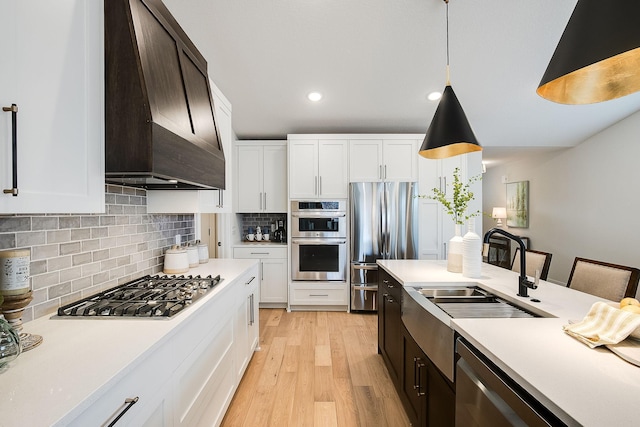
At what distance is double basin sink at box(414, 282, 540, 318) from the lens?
1415mm

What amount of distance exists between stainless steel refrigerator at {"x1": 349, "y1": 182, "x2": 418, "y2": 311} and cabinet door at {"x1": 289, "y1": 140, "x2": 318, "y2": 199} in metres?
0.55

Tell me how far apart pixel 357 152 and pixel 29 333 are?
3.46 m

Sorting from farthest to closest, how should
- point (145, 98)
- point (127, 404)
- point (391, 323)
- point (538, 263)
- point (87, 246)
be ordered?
1. point (538, 263)
2. point (391, 323)
3. point (87, 246)
4. point (145, 98)
5. point (127, 404)

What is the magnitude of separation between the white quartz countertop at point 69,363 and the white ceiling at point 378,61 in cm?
234

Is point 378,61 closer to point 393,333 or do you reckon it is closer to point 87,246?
point 393,333

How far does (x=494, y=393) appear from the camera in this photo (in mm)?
921

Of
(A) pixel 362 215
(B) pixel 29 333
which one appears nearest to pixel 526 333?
(B) pixel 29 333

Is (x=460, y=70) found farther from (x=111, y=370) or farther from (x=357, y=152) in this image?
(x=111, y=370)

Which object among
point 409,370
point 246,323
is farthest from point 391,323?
point 246,323

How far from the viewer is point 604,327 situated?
3.21 feet

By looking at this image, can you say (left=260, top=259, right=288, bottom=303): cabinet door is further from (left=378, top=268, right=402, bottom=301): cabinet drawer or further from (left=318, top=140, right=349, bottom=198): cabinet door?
(left=378, top=268, right=402, bottom=301): cabinet drawer

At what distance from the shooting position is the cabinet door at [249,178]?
13.6ft

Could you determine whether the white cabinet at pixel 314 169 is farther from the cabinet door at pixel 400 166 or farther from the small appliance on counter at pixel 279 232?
the small appliance on counter at pixel 279 232

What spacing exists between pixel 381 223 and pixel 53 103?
331 cm
